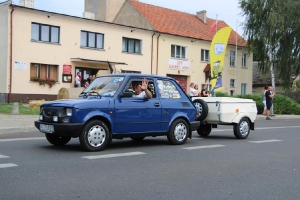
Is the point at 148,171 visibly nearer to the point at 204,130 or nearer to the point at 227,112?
the point at 227,112

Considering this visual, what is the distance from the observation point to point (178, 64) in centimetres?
3734

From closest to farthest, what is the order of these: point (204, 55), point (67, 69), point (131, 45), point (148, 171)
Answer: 1. point (148, 171)
2. point (67, 69)
3. point (131, 45)
4. point (204, 55)

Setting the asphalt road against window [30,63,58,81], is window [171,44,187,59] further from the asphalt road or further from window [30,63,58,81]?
the asphalt road

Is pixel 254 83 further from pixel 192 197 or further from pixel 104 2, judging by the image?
pixel 192 197

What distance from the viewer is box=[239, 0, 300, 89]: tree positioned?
37281 mm

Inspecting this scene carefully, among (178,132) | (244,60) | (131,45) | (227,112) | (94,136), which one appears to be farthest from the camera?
(244,60)

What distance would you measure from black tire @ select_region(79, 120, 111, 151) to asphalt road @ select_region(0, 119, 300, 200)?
21cm

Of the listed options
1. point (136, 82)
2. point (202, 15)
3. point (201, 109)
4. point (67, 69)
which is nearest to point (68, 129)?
point (136, 82)

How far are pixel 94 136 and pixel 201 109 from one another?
3970mm

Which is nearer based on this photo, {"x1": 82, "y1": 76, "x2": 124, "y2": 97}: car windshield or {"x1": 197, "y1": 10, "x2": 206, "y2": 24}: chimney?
{"x1": 82, "y1": 76, "x2": 124, "y2": 97}: car windshield

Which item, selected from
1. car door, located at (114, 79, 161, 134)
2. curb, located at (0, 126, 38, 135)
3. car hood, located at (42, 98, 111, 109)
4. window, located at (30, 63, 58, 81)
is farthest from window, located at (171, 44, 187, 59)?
car hood, located at (42, 98, 111, 109)

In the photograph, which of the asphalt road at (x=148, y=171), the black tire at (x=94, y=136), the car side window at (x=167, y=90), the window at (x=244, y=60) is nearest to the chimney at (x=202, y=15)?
the window at (x=244, y=60)

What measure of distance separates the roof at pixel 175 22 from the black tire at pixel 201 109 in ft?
81.5

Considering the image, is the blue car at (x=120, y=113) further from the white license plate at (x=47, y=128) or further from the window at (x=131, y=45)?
the window at (x=131, y=45)
